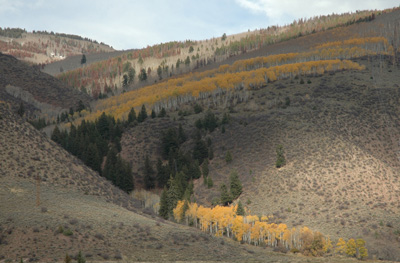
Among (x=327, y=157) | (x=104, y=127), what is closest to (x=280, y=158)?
(x=327, y=157)

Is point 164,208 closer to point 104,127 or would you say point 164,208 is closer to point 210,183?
point 210,183

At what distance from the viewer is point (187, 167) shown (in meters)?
111

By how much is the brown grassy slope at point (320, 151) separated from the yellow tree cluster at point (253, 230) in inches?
223

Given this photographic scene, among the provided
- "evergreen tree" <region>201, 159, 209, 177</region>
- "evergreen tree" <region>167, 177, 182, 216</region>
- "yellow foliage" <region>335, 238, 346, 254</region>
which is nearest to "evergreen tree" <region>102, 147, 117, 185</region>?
"evergreen tree" <region>167, 177, 182, 216</region>

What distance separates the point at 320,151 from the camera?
97.9 meters

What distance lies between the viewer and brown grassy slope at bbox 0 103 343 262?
155 ft

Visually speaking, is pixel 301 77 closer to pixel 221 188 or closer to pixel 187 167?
pixel 187 167

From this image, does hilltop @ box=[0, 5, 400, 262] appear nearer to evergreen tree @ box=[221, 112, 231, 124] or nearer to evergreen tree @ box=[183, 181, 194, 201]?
evergreen tree @ box=[221, 112, 231, 124]

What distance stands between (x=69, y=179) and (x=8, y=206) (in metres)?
18.3

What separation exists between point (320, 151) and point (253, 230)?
1306 inches

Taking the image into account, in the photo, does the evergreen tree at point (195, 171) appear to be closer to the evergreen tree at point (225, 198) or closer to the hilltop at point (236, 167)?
the hilltop at point (236, 167)

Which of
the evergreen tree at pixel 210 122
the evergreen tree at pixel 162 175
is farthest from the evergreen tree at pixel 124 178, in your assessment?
the evergreen tree at pixel 210 122

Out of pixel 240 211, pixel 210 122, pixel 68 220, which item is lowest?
pixel 240 211

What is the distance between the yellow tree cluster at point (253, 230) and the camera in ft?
216
